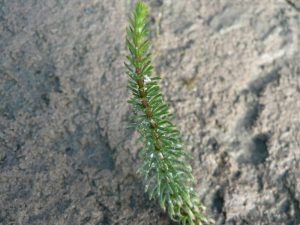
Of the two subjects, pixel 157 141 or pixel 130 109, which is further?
pixel 130 109

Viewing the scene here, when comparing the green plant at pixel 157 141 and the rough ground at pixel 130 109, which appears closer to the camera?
the green plant at pixel 157 141

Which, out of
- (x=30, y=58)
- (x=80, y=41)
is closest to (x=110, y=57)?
(x=80, y=41)

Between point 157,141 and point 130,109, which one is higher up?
point 130,109

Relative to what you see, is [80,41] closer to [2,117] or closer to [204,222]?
[2,117]
